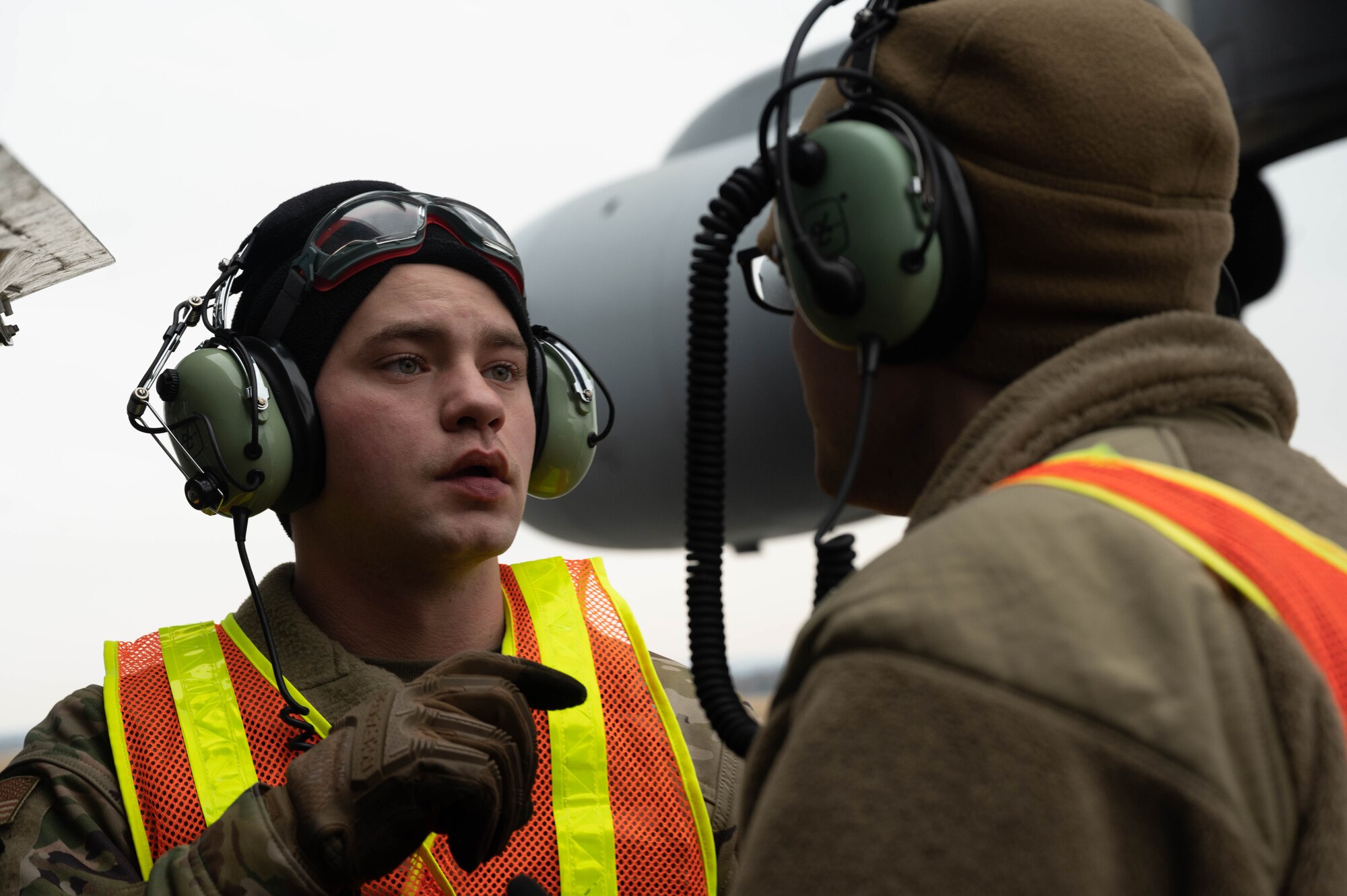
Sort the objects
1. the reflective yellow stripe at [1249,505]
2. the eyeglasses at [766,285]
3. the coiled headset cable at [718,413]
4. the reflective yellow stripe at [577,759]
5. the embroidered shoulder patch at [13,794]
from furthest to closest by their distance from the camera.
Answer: the reflective yellow stripe at [577,759], the embroidered shoulder patch at [13,794], the eyeglasses at [766,285], the coiled headset cable at [718,413], the reflective yellow stripe at [1249,505]

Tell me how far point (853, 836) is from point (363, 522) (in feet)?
5.43

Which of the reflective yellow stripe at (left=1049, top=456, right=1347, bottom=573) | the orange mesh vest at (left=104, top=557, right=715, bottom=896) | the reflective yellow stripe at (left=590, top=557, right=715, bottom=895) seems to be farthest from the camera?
the reflective yellow stripe at (left=590, top=557, right=715, bottom=895)

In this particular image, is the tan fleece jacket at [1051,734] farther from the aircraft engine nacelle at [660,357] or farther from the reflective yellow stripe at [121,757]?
the aircraft engine nacelle at [660,357]

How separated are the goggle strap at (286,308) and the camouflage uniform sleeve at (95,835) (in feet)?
2.63

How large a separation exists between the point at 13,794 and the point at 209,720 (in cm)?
34

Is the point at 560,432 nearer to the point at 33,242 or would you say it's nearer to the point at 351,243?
the point at 351,243

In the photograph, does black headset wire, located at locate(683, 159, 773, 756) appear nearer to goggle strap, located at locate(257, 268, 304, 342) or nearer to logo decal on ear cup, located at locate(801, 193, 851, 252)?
logo decal on ear cup, located at locate(801, 193, 851, 252)

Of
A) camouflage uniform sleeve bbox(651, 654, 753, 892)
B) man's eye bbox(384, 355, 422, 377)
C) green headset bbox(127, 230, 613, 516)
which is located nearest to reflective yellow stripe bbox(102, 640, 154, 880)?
green headset bbox(127, 230, 613, 516)

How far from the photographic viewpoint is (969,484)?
3.88 ft

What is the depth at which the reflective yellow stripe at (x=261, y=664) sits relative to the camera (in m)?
2.26

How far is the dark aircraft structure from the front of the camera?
5.05 meters

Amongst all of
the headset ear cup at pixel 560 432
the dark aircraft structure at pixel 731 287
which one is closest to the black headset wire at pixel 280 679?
the headset ear cup at pixel 560 432

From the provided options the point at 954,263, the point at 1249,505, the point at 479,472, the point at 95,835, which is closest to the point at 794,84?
the point at 954,263

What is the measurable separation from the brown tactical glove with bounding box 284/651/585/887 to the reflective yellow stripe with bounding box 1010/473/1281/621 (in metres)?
1.08
